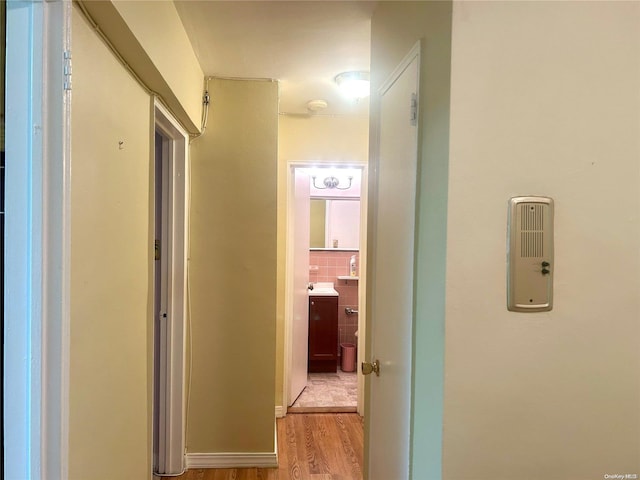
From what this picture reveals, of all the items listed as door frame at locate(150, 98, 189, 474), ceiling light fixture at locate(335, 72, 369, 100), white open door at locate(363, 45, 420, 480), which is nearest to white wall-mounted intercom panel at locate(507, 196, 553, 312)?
white open door at locate(363, 45, 420, 480)

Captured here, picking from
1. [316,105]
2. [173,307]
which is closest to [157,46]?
[173,307]

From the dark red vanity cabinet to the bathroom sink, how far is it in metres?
0.04

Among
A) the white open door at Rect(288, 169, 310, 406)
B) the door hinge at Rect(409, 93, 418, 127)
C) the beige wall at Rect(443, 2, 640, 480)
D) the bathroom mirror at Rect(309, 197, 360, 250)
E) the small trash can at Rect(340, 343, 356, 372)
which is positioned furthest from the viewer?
the bathroom mirror at Rect(309, 197, 360, 250)

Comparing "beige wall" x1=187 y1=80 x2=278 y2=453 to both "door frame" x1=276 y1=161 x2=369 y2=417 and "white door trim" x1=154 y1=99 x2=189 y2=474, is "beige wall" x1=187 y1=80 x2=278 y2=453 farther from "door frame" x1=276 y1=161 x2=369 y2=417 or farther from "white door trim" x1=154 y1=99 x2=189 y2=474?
"door frame" x1=276 y1=161 x2=369 y2=417

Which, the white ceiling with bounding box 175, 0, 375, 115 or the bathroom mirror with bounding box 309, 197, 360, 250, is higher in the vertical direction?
the white ceiling with bounding box 175, 0, 375, 115

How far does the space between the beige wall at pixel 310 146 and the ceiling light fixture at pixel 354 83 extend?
1.78 feet

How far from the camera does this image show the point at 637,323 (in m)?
1.01

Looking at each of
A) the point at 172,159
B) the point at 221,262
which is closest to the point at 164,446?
the point at 221,262

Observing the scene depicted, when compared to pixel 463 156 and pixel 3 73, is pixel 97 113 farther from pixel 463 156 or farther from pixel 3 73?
pixel 463 156

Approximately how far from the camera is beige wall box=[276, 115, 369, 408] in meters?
3.05

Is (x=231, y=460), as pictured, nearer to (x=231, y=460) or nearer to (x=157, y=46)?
(x=231, y=460)

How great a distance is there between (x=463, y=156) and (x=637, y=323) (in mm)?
638

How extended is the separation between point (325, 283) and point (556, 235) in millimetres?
3378

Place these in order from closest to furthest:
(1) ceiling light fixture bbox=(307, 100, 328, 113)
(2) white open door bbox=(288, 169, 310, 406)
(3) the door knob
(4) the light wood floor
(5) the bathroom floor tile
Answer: (3) the door knob, (4) the light wood floor, (1) ceiling light fixture bbox=(307, 100, 328, 113), (2) white open door bbox=(288, 169, 310, 406), (5) the bathroom floor tile
